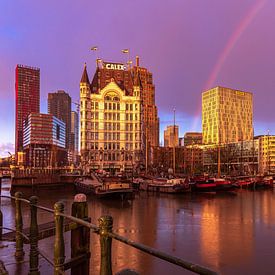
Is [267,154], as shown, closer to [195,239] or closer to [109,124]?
[109,124]

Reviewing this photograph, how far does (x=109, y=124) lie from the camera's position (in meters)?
142

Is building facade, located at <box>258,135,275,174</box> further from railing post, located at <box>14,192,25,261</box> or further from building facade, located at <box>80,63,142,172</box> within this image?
railing post, located at <box>14,192,25,261</box>

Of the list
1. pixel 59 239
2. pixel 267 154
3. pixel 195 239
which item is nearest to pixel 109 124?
pixel 267 154

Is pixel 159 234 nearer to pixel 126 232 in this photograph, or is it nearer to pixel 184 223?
pixel 126 232

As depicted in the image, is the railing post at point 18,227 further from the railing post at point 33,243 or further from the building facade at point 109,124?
the building facade at point 109,124

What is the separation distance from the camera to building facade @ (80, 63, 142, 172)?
451 ft

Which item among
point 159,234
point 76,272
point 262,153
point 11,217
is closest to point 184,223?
point 159,234

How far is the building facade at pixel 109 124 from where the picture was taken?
5413 inches

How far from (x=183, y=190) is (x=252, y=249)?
4445 centimetres

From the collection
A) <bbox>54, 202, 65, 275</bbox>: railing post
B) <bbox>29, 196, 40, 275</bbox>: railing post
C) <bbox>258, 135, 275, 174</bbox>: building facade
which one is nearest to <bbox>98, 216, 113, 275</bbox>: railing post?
<bbox>54, 202, 65, 275</bbox>: railing post

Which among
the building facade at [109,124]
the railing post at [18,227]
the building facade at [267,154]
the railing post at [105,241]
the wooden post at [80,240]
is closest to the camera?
the railing post at [105,241]

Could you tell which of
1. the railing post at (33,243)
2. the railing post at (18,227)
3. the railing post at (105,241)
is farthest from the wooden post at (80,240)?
the railing post at (18,227)

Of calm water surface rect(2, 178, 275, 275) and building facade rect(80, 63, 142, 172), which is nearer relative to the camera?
calm water surface rect(2, 178, 275, 275)

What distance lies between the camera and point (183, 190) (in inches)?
2564
